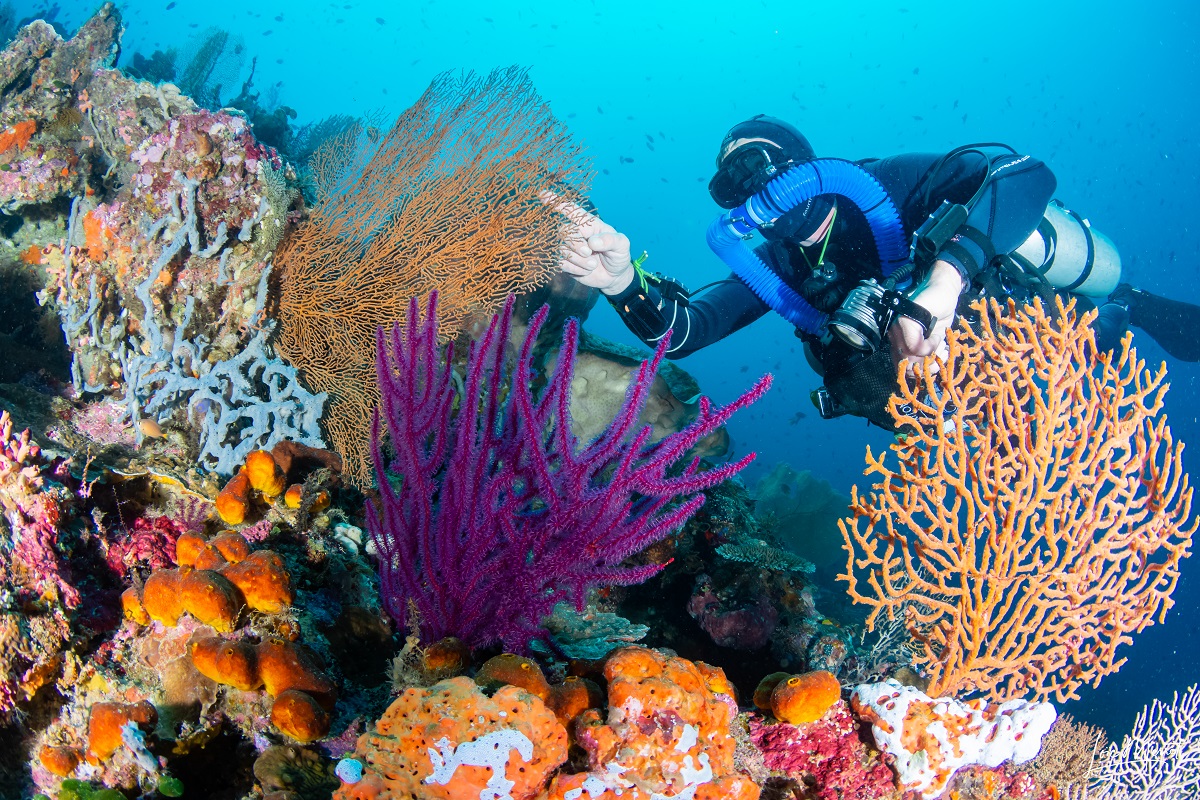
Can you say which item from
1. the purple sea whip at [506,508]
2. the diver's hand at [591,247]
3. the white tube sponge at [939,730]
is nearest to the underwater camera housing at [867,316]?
the purple sea whip at [506,508]

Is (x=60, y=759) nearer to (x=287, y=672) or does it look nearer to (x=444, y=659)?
(x=287, y=672)

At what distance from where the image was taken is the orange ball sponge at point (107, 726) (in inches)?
70.1

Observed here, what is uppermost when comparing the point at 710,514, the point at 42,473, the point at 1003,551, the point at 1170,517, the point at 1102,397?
the point at 1102,397

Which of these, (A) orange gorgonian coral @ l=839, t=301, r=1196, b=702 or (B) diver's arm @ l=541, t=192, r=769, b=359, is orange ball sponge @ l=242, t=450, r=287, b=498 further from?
(A) orange gorgonian coral @ l=839, t=301, r=1196, b=702

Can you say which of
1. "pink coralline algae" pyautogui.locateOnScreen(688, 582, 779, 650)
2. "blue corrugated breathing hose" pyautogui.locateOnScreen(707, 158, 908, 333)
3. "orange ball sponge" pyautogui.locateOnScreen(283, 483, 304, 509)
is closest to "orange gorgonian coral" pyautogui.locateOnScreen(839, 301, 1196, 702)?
"pink coralline algae" pyautogui.locateOnScreen(688, 582, 779, 650)

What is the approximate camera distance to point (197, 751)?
1836 millimetres

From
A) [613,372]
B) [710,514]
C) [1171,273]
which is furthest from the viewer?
[1171,273]

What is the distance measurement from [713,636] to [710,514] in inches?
43.0

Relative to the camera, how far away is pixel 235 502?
259 cm

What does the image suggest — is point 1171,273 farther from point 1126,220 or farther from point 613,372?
point 613,372

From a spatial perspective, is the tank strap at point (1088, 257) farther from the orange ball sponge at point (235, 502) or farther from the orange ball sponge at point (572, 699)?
the orange ball sponge at point (235, 502)

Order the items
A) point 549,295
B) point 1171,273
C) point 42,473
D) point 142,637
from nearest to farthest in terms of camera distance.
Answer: point 142,637 → point 42,473 → point 549,295 → point 1171,273

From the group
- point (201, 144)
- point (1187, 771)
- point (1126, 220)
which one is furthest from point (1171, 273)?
point (201, 144)

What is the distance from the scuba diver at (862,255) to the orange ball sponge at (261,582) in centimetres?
238
